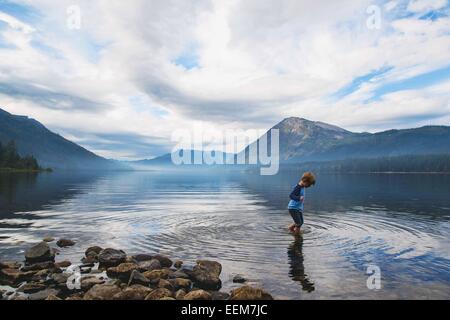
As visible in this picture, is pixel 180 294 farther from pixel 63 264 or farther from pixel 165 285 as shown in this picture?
pixel 63 264

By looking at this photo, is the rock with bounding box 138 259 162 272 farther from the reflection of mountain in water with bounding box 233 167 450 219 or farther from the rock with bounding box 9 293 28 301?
the reflection of mountain in water with bounding box 233 167 450 219

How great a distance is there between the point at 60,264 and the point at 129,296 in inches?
235

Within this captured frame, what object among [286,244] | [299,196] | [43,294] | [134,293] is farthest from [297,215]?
[43,294]

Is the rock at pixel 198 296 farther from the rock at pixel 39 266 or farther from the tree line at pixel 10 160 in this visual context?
the tree line at pixel 10 160

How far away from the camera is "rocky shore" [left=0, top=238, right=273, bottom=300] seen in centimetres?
1196

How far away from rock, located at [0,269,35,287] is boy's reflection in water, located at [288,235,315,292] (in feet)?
35.9

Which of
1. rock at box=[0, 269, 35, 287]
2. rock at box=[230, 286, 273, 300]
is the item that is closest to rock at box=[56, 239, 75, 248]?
rock at box=[0, 269, 35, 287]

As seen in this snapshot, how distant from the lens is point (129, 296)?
39.2 feet

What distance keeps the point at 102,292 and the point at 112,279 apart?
7.75 ft

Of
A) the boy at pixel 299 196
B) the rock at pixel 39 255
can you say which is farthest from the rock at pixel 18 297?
the boy at pixel 299 196

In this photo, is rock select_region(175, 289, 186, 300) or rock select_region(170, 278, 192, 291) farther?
rock select_region(170, 278, 192, 291)

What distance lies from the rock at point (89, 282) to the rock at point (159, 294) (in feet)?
9.14
